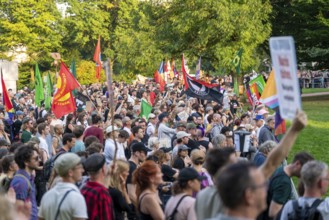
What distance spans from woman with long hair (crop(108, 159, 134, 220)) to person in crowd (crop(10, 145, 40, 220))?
858 millimetres

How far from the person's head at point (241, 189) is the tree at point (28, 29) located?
68395 mm

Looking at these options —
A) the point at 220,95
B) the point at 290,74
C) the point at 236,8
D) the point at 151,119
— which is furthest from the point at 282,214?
the point at 236,8

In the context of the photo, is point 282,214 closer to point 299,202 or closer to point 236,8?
point 299,202

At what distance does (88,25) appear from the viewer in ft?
268

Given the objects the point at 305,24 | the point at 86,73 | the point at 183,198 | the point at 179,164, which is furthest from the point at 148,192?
the point at 86,73

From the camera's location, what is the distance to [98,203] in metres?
8.41

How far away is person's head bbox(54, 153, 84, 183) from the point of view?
8227 mm

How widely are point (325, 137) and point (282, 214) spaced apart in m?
21.9

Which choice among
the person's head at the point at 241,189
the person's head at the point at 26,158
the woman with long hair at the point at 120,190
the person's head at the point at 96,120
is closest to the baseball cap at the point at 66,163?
the woman with long hair at the point at 120,190

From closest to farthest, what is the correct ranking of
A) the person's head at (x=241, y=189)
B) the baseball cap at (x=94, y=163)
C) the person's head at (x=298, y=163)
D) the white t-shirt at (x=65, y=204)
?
1. the person's head at (x=241, y=189)
2. the white t-shirt at (x=65, y=204)
3. the baseball cap at (x=94, y=163)
4. the person's head at (x=298, y=163)

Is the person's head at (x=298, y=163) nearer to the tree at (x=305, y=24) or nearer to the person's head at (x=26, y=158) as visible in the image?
the person's head at (x=26, y=158)

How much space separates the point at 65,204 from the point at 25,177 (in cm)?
174

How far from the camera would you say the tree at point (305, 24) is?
4981 cm

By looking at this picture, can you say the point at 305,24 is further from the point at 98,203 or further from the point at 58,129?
the point at 98,203
